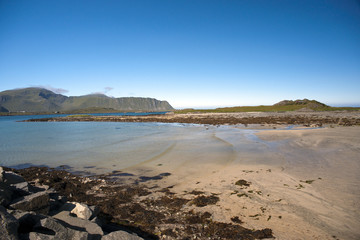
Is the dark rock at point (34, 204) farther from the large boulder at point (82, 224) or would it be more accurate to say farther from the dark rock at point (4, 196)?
the large boulder at point (82, 224)

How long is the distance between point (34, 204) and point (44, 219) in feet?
3.35

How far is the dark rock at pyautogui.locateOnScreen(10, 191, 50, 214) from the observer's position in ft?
13.4

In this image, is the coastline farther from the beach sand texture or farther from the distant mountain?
the distant mountain

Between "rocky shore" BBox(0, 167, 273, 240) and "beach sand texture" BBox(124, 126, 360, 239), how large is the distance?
49cm

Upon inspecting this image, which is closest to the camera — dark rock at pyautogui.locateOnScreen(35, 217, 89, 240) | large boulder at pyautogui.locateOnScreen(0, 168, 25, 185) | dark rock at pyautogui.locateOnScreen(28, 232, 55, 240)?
dark rock at pyautogui.locateOnScreen(28, 232, 55, 240)

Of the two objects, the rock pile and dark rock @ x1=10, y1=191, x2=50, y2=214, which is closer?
the rock pile

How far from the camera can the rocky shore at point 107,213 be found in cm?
350

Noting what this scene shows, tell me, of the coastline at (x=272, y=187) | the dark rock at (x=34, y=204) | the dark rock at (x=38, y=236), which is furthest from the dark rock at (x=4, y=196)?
the coastline at (x=272, y=187)

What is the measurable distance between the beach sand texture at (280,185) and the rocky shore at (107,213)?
0.49m

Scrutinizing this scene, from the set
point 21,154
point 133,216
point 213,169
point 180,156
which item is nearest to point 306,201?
point 213,169

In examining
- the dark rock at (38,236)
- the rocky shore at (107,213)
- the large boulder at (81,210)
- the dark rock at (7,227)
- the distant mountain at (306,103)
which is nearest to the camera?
the dark rock at (7,227)

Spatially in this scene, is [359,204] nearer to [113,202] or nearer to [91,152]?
[113,202]

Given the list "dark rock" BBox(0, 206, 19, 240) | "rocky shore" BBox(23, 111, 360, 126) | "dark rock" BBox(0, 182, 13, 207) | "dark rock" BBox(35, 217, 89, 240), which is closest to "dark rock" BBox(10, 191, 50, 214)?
"dark rock" BBox(0, 182, 13, 207)

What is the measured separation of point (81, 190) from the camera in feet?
24.2
